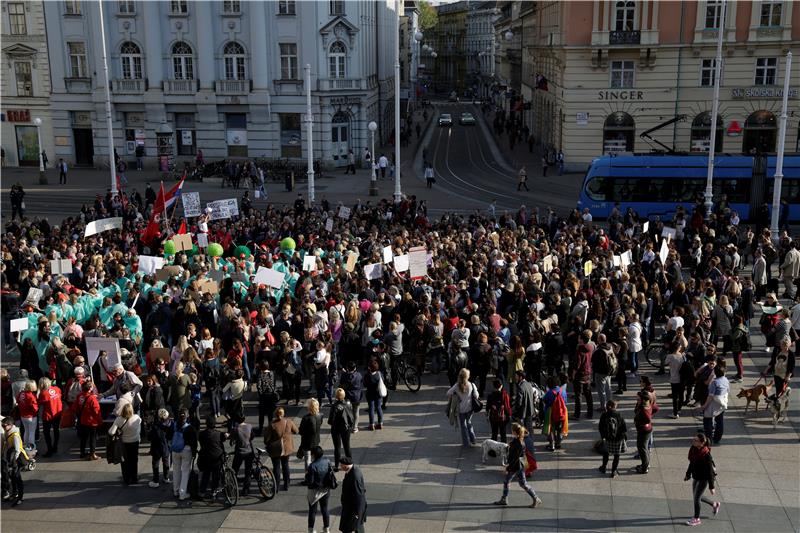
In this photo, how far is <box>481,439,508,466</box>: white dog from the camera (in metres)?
14.8

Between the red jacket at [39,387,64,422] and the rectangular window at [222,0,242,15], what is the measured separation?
4326 cm

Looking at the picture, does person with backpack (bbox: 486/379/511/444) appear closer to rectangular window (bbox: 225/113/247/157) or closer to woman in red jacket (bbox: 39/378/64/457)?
woman in red jacket (bbox: 39/378/64/457)

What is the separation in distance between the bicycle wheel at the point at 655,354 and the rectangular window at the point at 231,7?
41.6 meters

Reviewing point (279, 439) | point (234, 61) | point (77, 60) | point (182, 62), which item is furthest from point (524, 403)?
point (77, 60)

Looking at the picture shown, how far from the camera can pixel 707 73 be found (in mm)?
50062

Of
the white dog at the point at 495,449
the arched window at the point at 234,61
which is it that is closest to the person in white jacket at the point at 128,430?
the white dog at the point at 495,449

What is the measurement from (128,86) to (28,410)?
147 ft

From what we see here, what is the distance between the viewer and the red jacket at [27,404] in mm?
15000

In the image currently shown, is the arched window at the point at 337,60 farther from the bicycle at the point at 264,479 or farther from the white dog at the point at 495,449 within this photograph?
the bicycle at the point at 264,479

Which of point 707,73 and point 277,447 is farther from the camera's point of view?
point 707,73

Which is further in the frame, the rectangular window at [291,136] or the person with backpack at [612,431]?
the rectangular window at [291,136]

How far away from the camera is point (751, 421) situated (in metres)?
16.5

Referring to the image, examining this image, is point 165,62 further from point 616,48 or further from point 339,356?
point 339,356

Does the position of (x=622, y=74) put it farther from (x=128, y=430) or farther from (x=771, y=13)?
(x=128, y=430)
